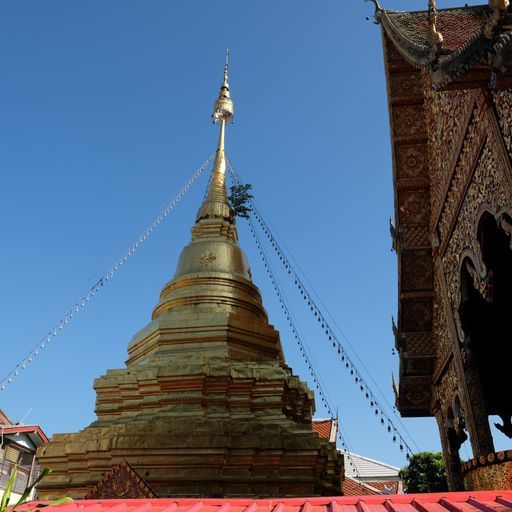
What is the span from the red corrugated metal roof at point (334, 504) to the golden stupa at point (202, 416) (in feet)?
8.32

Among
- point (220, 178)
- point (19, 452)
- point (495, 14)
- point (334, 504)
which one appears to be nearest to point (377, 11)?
point (495, 14)

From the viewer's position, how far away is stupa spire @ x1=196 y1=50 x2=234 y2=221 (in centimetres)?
1378

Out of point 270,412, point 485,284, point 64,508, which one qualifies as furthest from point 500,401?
point 64,508

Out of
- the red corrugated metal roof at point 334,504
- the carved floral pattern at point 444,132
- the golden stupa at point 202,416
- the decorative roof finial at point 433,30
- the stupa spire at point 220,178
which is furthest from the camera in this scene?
the stupa spire at point 220,178

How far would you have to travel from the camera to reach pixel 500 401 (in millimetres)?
7992

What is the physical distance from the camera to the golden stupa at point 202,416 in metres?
7.50

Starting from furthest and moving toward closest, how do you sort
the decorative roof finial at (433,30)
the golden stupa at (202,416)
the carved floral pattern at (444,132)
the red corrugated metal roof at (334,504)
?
the golden stupa at (202,416) < the carved floral pattern at (444,132) < the decorative roof finial at (433,30) < the red corrugated metal roof at (334,504)

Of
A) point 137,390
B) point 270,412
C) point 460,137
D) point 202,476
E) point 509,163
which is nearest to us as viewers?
point 509,163

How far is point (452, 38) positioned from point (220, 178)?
33.5ft

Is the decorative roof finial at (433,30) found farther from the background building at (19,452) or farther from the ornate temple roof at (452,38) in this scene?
the background building at (19,452)

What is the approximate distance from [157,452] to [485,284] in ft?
17.8

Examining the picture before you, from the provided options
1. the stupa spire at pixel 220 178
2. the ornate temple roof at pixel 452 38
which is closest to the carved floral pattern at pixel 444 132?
the ornate temple roof at pixel 452 38

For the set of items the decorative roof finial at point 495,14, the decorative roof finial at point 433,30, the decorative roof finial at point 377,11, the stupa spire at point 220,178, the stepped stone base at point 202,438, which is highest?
the stupa spire at point 220,178

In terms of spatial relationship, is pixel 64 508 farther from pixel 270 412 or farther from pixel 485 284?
pixel 270 412
